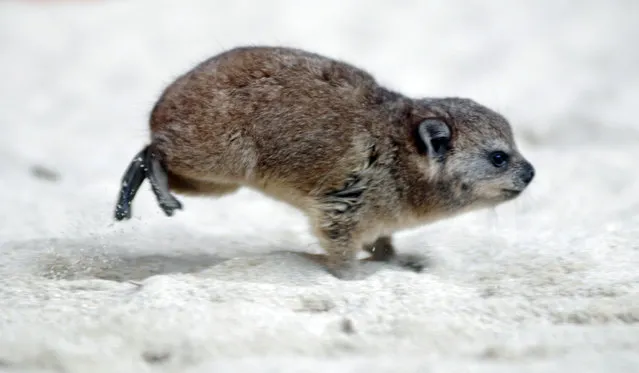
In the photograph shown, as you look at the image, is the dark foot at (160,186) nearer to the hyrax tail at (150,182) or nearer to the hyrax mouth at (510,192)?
the hyrax tail at (150,182)

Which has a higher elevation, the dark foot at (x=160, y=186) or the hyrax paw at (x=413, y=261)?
the dark foot at (x=160, y=186)

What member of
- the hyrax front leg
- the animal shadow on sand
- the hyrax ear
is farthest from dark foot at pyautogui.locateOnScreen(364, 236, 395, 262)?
the hyrax ear

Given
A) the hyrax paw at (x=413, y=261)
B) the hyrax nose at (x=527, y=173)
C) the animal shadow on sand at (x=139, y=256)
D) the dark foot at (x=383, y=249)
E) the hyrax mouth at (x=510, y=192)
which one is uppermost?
the hyrax nose at (x=527, y=173)

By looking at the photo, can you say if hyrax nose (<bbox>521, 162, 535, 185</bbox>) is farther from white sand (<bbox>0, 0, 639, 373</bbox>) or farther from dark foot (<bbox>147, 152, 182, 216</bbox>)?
dark foot (<bbox>147, 152, 182, 216</bbox>)

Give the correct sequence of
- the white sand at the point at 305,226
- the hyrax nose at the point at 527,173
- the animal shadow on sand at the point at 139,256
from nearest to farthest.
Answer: the white sand at the point at 305,226 → the animal shadow on sand at the point at 139,256 → the hyrax nose at the point at 527,173

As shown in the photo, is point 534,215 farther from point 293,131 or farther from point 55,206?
point 55,206

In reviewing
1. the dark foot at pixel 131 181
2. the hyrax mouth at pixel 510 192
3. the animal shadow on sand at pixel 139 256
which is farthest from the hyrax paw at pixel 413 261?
the dark foot at pixel 131 181

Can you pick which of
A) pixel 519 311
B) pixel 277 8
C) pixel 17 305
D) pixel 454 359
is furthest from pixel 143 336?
pixel 277 8

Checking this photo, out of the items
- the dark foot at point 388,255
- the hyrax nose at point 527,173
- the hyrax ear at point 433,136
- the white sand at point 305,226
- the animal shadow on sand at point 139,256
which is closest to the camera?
the white sand at point 305,226
